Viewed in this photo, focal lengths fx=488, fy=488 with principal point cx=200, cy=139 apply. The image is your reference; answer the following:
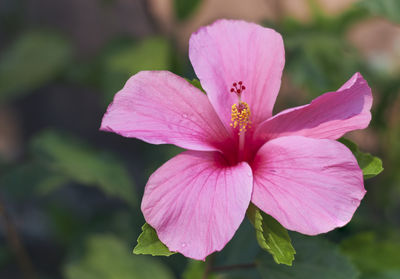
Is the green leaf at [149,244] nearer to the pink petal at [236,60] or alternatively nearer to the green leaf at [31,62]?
the pink petal at [236,60]

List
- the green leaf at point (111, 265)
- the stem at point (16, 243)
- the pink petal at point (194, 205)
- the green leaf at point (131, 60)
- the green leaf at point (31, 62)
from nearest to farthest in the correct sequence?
the pink petal at point (194, 205)
the stem at point (16, 243)
the green leaf at point (111, 265)
the green leaf at point (131, 60)
the green leaf at point (31, 62)

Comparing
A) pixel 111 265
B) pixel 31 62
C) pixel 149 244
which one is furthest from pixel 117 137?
pixel 149 244

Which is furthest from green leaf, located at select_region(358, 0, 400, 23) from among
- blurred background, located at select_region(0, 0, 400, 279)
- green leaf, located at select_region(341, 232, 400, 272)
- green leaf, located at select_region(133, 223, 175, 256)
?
green leaf, located at select_region(133, 223, 175, 256)

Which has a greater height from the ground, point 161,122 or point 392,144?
point 161,122

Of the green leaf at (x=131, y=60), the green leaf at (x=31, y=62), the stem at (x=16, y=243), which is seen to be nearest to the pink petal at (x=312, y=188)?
the stem at (x=16, y=243)

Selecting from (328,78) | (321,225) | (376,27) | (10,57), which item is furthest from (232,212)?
(376,27)

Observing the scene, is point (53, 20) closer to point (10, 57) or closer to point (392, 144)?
point (10, 57)

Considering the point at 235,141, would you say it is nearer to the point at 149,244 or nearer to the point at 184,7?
the point at 149,244
